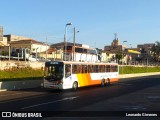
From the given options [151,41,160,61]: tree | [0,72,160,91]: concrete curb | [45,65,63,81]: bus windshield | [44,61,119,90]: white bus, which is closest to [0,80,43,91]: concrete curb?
[0,72,160,91]: concrete curb

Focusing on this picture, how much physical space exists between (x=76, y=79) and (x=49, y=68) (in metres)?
2.85

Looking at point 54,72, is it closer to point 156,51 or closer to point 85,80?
point 85,80

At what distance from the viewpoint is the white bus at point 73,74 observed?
2870cm

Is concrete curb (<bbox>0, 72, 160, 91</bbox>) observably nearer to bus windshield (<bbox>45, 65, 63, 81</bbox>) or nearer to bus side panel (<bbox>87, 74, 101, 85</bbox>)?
bus windshield (<bbox>45, 65, 63, 81</bbox>)

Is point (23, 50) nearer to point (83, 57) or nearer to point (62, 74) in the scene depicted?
point (83, 57)

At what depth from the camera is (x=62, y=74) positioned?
28.7 m

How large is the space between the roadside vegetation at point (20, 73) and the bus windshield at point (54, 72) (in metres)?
10.2

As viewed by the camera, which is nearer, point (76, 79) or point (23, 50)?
point (76, 79)

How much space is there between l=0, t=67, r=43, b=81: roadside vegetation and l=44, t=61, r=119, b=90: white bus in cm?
761

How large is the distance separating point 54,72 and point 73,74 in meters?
1.92

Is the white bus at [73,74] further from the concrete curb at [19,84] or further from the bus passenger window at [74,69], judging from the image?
the concrete curb at [19,84]

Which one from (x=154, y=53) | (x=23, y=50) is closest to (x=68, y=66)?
(x=23, y=50)

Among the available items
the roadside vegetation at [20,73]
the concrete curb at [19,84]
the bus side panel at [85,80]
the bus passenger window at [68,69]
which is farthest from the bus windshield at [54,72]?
the roadside vegetation at [20,73]

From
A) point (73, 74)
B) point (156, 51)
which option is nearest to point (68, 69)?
point (73, 74)
